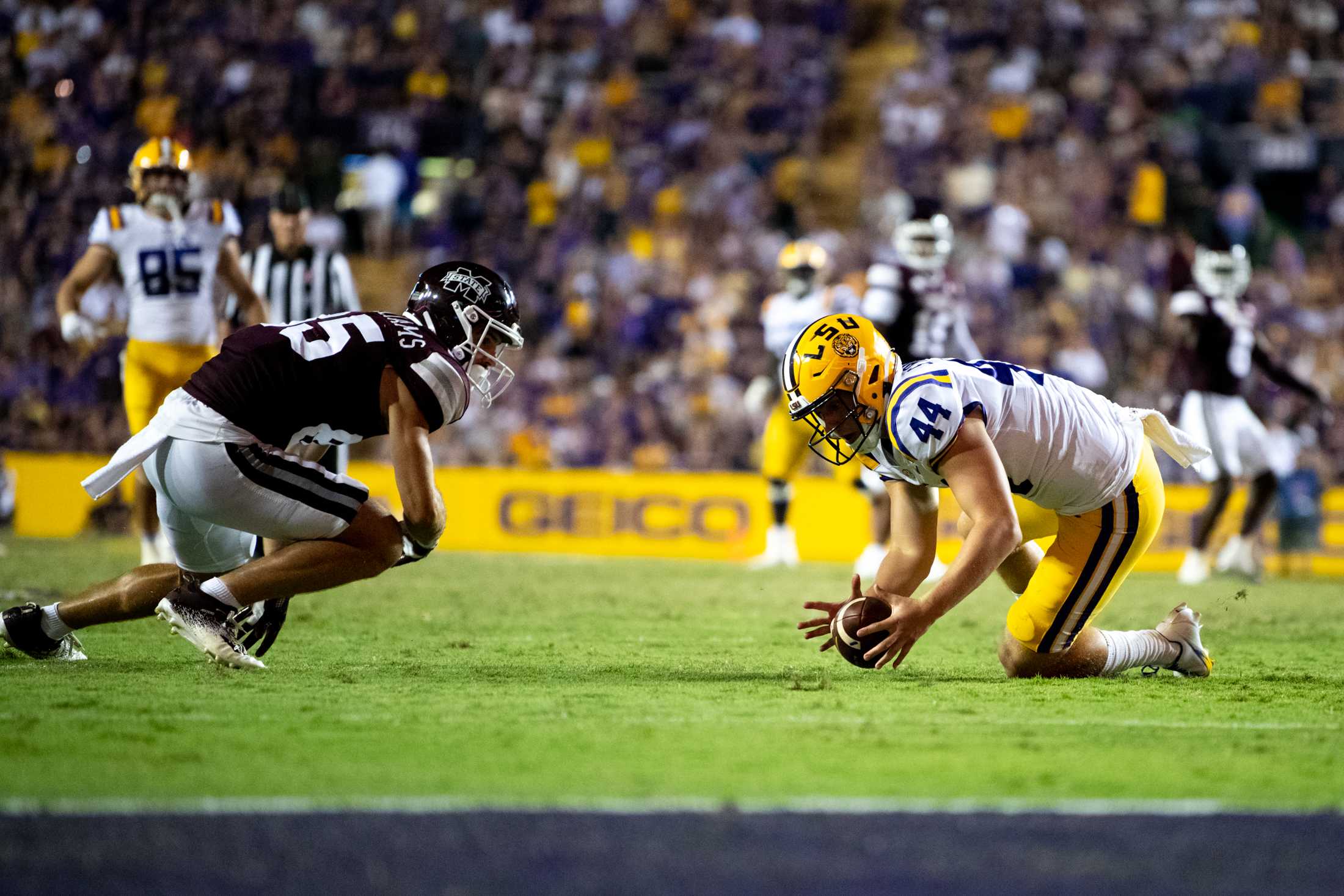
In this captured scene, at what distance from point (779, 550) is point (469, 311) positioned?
311 inches

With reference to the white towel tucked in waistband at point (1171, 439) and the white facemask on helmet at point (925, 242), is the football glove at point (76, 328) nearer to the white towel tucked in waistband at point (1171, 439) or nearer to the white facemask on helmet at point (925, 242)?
the white facemask on helmet at point (925, 242)

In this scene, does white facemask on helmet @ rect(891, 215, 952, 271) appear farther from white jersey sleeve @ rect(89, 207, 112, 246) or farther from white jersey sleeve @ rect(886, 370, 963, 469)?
white jersey sleeve @ rect(886, 370, 963, 469)

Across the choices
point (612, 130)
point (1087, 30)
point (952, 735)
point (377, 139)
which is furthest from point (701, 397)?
point (952, 735)

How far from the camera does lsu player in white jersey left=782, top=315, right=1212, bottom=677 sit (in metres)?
5.34

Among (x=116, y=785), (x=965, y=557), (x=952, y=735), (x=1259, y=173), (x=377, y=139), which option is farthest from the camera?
(x=377, y=139)

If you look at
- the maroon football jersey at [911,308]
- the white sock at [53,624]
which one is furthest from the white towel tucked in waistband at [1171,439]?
the maroon football jersey at [911,308]

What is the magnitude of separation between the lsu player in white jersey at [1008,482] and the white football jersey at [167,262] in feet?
16.6

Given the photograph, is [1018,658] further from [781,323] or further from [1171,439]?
[781,323]

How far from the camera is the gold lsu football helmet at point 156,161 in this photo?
8.99m

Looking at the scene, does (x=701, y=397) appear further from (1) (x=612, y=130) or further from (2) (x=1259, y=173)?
(2) (x=1259, y=173)

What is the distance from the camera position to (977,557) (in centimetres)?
528

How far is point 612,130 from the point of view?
2009cm

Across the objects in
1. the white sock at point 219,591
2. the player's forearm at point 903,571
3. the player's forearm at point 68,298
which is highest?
the player's forearm at point 68,298

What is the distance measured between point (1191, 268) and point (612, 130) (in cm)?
879
